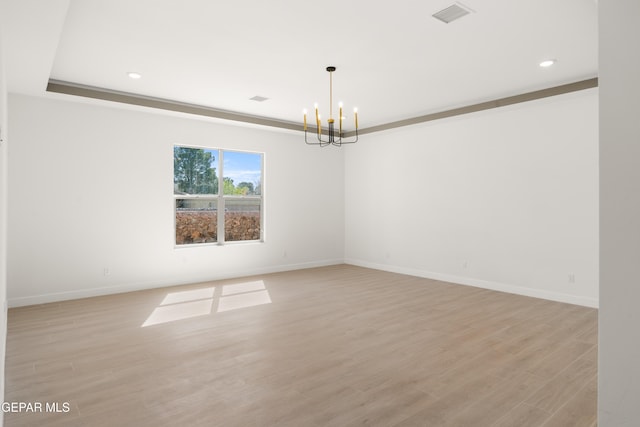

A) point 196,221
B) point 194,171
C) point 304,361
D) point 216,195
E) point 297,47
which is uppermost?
point 297,47

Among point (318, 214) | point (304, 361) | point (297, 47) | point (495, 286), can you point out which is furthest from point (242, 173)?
point (495, 286)

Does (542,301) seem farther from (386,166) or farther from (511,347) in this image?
(386,166)

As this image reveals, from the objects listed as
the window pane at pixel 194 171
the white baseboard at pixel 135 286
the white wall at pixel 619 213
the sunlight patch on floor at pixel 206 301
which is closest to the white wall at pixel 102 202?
the white baseboard at pixel 135 286

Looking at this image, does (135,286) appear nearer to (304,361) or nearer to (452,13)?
(304,361)

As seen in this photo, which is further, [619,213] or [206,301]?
[206,301]

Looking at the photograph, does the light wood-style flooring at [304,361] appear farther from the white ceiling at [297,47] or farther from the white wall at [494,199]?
the white ceiling at [297,47]

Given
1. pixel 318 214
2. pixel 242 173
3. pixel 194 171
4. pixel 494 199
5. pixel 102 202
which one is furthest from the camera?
pixel 318 214

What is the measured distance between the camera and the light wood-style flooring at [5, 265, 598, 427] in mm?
2225

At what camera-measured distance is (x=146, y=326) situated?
3.84 m

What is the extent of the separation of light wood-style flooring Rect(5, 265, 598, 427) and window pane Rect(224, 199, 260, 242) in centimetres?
172

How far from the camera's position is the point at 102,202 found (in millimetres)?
5082

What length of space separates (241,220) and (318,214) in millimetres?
Answer: 1620

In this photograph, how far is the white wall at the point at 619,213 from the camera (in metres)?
1.39

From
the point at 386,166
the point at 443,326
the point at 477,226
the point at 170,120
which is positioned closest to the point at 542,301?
the point at 477,226
